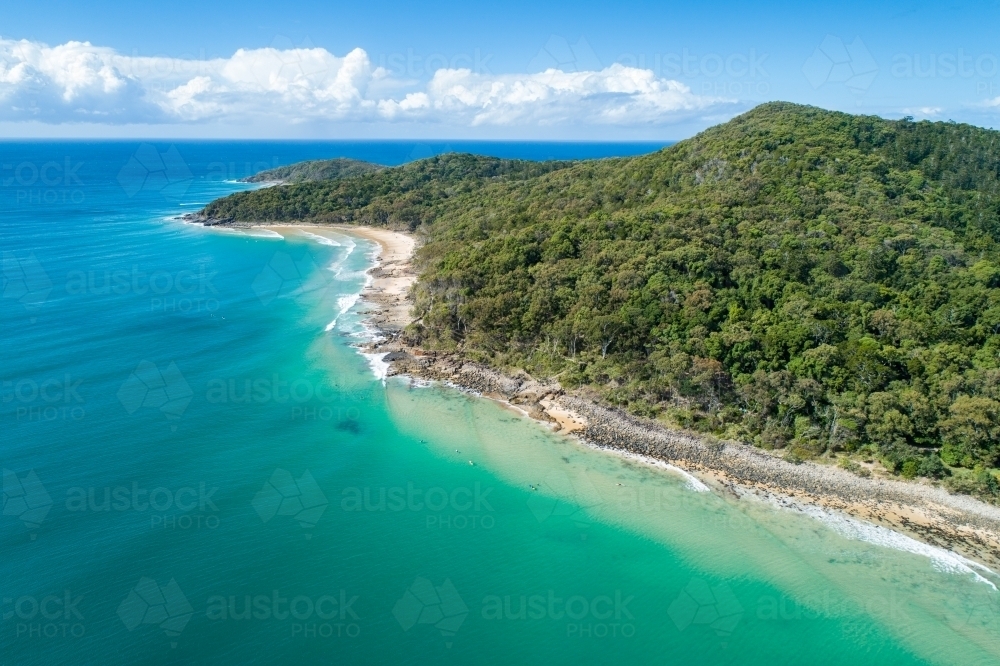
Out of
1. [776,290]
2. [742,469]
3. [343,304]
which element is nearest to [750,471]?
[742,469]

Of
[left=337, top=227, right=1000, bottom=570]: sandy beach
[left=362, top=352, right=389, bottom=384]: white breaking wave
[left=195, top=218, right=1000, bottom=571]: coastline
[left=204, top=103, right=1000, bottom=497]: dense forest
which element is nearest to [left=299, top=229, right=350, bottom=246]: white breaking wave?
[left=204, top=103, right=1000, bottom=497]: dense forest

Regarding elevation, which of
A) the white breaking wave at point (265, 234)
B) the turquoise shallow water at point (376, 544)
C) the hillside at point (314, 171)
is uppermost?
the hillside at point (314, 171)

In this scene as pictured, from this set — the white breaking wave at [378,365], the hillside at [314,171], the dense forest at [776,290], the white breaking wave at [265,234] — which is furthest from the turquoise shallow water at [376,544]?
the hillside at [314,171]

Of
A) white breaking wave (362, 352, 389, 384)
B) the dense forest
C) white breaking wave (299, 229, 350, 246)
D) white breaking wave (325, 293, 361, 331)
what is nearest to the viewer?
the dense forest

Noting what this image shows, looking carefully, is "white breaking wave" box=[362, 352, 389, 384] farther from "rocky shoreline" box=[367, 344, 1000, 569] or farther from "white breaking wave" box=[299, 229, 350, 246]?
"white breaking wave" box=[299, 229, 350, 246]

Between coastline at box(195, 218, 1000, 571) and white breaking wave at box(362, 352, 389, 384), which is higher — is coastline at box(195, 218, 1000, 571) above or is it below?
above

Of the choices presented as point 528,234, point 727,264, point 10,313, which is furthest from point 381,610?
point 10,313

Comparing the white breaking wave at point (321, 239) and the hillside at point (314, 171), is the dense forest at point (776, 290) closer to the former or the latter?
the white breaking wave at point (321, 239)
